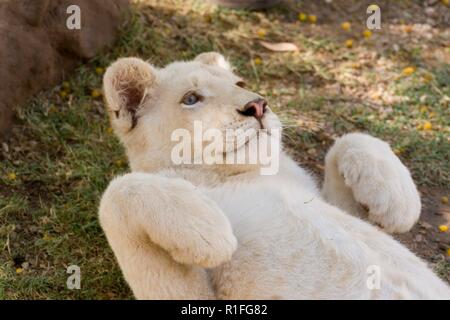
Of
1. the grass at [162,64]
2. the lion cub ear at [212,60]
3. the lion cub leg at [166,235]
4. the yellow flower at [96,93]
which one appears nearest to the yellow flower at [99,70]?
the grass at [162,64]

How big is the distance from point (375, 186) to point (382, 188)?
4 cm

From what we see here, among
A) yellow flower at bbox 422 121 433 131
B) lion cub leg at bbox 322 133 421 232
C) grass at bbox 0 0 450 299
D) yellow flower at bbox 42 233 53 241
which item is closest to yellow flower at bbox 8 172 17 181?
grass at bbox 0 0 450 299

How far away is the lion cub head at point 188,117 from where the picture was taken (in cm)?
486

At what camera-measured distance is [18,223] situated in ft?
20.0

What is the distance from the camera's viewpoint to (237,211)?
4.52 m

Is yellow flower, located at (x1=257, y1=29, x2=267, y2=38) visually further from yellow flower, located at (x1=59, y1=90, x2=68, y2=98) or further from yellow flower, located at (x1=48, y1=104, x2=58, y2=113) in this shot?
yellow flower, located at (x1=48, y1=104, x2=58, y2=113)

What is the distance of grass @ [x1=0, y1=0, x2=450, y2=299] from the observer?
5.86 metres

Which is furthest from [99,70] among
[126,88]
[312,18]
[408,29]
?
[408,29]

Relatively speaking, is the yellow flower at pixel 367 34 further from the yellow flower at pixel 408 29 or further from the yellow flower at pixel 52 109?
the yellow flower at pixel 52 109

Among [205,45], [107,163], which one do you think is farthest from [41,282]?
[205,45]

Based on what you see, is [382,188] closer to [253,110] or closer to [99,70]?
[253,110]

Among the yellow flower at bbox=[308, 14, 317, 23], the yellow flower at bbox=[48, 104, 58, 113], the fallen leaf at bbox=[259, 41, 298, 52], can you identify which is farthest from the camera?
the yellow flower at bbox=[308, 14, 317, 23]
